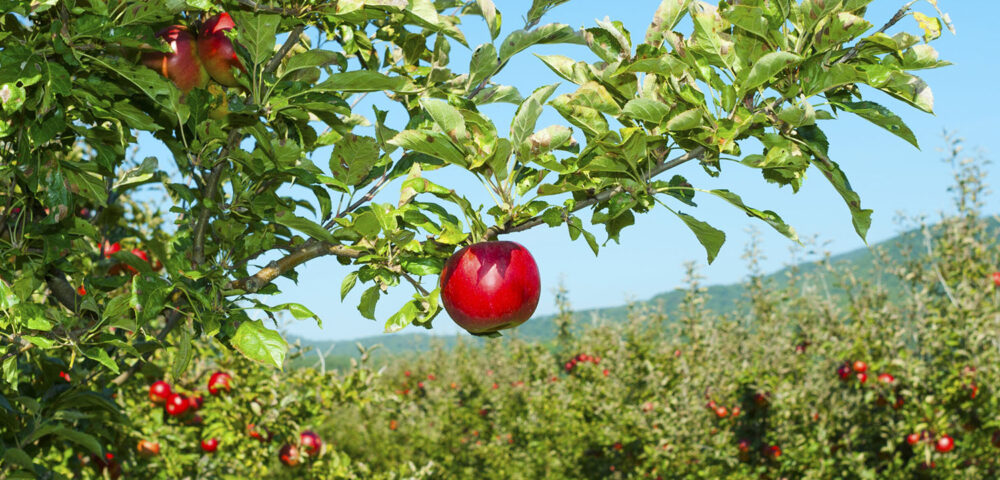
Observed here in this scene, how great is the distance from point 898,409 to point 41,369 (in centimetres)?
636

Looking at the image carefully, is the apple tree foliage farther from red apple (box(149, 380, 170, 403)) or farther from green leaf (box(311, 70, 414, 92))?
red apple (box(149, 380, 170, 403))

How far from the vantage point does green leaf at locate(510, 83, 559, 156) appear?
125cm

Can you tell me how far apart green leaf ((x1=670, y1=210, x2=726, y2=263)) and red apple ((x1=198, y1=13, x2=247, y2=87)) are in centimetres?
104

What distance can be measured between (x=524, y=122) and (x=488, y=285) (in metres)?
0.35

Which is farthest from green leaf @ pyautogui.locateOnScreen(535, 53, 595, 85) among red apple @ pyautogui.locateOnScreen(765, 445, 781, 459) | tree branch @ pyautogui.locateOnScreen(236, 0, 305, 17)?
red apple @ pyautogui.locateOnScreen(765, 445, 781, 459)

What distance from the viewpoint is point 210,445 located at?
4352 millimetres

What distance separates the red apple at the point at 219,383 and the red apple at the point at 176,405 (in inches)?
7.3

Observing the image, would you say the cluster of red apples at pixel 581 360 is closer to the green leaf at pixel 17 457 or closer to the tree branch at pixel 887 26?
the green leaf at pixel 17 457

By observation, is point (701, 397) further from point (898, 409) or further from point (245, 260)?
point (245, 260)

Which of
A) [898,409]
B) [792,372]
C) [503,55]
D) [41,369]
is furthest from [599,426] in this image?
[503,55]

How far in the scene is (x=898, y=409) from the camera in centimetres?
622

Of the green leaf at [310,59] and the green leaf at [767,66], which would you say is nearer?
the green leaf at [767,66]

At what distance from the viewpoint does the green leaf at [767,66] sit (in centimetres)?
115

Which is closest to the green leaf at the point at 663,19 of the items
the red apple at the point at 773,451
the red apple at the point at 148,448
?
the red apple at the point at 148,448
